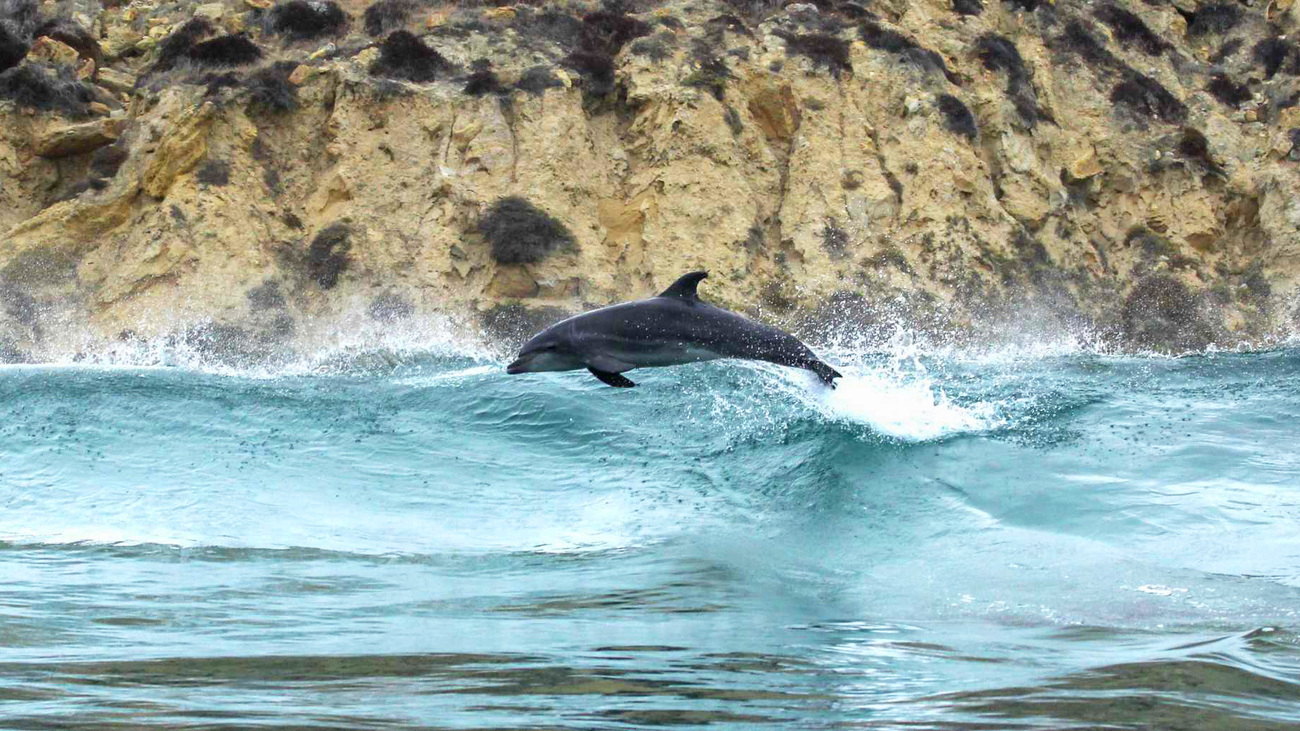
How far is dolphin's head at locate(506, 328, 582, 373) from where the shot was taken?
11.5 metres

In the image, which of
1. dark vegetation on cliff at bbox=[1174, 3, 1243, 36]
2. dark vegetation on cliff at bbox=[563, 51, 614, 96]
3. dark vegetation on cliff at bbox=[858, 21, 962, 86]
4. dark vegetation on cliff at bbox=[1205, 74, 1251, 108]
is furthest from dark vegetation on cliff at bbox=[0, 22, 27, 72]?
dark vegetation on cliff at bbox=[1174, 3, 1243, 36]

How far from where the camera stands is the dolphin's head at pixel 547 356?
11523 mm

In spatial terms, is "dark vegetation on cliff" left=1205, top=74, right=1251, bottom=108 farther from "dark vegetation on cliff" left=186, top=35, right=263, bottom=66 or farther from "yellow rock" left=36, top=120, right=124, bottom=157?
"yellow rock" left=36, top=120, right=124, bottom=157

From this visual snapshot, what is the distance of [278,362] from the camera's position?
2417cm

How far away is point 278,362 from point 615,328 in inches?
563

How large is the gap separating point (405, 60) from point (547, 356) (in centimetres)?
1866

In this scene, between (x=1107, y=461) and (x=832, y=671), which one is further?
(x=1107, y=461)

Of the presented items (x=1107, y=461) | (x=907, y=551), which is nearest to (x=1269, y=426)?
(x=1107, y=461)

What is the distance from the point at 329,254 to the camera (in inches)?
1035

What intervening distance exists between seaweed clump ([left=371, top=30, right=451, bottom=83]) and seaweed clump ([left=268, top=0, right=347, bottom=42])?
69.0 inches

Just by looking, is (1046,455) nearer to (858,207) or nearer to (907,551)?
(907,551)

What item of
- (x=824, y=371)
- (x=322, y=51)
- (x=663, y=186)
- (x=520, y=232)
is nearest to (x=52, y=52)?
(x=322, y=51)

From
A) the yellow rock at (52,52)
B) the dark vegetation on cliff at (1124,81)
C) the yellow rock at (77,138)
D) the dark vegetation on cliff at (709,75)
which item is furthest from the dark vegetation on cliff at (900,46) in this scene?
the yellow rock at (52,52)

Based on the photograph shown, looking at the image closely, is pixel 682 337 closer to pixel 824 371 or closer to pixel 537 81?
pixel 824 371
